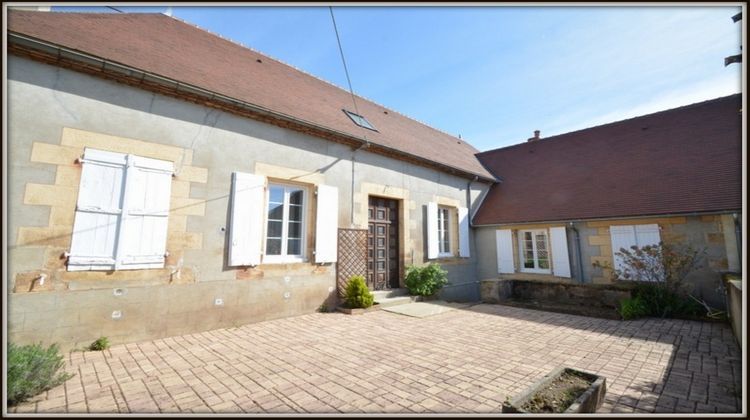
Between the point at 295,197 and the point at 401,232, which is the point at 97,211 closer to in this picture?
the point at 295,197

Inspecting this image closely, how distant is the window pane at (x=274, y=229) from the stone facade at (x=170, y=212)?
61cm

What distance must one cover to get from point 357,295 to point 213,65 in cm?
558

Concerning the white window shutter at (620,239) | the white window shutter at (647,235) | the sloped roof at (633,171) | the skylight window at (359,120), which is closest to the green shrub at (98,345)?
the skylight window at (359,120)

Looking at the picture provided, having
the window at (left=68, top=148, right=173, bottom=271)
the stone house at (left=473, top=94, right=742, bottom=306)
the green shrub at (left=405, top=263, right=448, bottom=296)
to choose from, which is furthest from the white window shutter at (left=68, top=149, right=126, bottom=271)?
the stone house at (left=473, top=94, right=742, bottom=306)

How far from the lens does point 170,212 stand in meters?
4.93

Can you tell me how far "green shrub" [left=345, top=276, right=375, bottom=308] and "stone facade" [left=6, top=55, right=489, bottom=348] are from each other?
14.4 inches

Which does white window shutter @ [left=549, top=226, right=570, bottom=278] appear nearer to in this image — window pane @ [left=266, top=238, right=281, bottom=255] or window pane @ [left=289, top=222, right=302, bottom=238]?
window pane @ [left=289, top=222, right=302, bottom=238]

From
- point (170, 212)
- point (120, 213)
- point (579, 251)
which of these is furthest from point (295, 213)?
point (579, 251)

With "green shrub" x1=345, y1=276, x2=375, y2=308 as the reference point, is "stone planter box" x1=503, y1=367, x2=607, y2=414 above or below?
below

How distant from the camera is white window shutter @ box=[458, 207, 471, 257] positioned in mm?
10062

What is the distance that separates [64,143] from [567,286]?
9.57 metres

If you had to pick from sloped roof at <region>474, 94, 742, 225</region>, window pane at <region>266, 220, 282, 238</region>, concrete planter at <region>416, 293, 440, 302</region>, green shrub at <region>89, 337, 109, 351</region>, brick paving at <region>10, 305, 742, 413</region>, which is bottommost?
brick paving at <region>10, 305, 742, 413</region>

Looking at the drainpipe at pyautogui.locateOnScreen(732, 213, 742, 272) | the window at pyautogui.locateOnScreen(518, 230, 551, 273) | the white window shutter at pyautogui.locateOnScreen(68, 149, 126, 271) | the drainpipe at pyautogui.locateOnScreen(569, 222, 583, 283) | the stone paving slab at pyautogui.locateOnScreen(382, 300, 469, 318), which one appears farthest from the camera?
the window at pyautogui.locateOnScreen(518, 230, 551, 273)

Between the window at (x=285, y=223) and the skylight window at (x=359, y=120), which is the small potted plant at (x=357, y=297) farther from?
the skylight window at (x=359, y=120)
